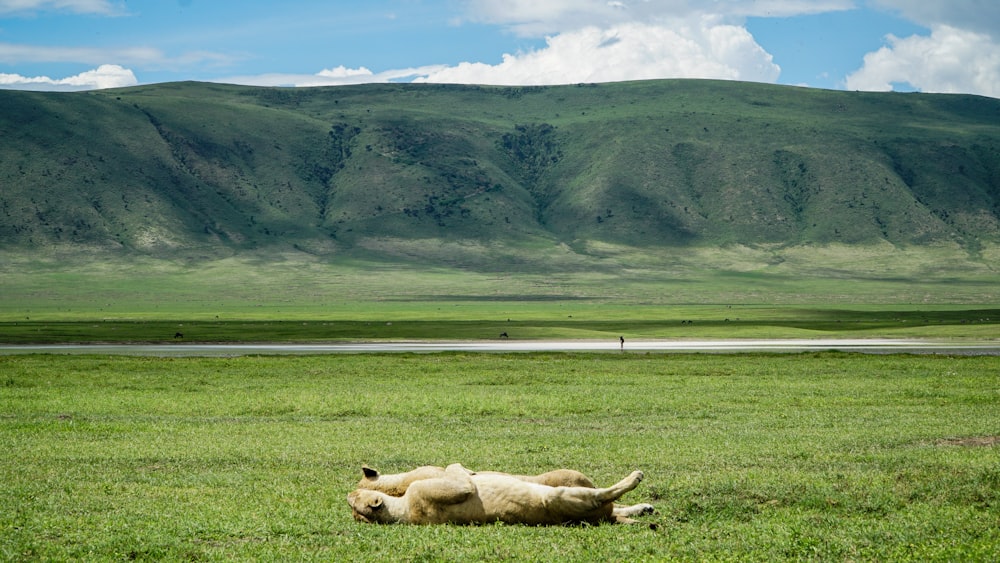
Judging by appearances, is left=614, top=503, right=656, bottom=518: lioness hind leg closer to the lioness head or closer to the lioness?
the lioness


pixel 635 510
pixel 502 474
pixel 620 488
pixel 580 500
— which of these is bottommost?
pixel 635 510

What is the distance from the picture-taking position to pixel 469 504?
48.5 feet

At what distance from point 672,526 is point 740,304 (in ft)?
518

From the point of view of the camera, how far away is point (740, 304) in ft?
553

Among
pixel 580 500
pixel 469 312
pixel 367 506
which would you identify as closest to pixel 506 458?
pixel 367 506

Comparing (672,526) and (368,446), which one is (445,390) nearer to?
(368,446)

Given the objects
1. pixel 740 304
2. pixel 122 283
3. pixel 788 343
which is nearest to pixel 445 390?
pixel 788 343

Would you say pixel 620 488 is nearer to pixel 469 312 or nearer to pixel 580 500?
pixel 580 500

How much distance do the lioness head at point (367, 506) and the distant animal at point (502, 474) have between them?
0.31 meters

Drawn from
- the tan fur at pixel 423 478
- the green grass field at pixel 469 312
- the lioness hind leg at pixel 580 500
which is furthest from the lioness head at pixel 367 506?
the green grass field at pixel 469 312

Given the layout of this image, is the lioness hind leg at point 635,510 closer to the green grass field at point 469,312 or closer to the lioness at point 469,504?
the lioness at point 469,504

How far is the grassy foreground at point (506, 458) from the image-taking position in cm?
1376

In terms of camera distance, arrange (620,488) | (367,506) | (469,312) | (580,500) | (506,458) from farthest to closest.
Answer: (469,312) → (506,458) → (367,506) → (580,500) → (620,488)

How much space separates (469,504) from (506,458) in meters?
6.13
